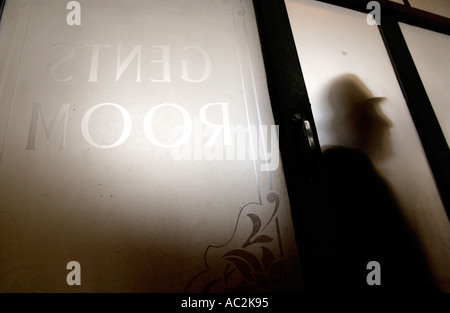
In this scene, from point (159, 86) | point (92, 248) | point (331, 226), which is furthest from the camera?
point (159, 86)

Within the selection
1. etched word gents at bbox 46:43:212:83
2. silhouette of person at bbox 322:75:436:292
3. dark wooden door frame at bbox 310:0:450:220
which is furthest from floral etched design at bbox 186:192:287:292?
dark wooden door frame at bbox 310:0:450:220

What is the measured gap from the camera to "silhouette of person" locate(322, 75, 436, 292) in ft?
2.96

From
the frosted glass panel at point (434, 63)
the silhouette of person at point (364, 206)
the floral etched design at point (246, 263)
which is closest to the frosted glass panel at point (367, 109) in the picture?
the silhouette of person at point (364, 206)

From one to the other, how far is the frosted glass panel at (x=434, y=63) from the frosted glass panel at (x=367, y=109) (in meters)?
0.23

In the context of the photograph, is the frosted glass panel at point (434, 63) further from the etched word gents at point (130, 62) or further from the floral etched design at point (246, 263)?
the etched word gents at point (130, 62)

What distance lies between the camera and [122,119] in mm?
903

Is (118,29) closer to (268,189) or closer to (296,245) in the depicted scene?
(268,189)

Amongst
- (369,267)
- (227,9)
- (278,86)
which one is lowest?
(369,267)

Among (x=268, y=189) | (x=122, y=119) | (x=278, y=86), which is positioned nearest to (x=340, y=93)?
(x=278, y=86)

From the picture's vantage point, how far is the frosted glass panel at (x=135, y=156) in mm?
739

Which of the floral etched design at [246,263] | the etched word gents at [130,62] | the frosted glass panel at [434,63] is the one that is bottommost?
the floral etched design at [246,263]

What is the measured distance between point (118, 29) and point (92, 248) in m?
0.81

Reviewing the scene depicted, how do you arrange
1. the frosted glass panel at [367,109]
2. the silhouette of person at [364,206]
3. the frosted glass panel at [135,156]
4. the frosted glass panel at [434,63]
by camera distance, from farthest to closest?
the frosted glass panel at [434,63]
the frosted glass panel at [367,109]
the silhouette of person at [364,206]
the frosted glass panel at [135,156]

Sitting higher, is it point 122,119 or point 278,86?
point 278,86
